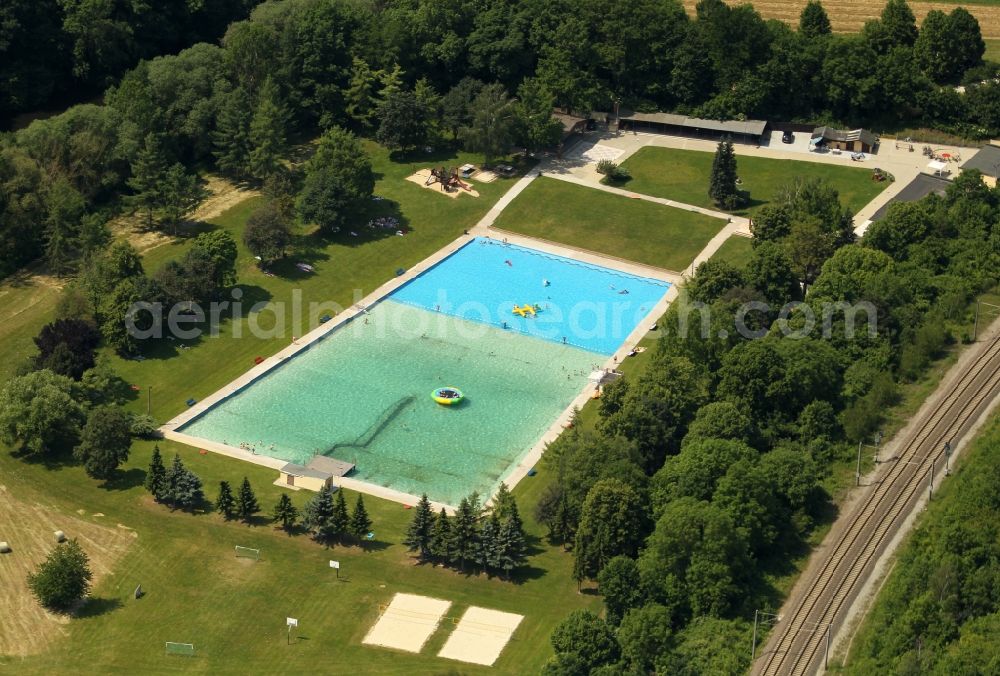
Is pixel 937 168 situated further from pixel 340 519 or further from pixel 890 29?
pixel 340 519

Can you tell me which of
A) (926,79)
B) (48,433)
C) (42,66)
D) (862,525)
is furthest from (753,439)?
(42,66)

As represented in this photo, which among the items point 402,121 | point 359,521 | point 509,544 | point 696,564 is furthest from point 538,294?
point 696,564

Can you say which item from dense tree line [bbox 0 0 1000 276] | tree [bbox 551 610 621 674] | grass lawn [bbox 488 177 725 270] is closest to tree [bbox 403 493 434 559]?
tree [bbox 551 610 621 674]

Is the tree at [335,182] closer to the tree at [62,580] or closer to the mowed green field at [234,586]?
the mowed green field at [234,586]

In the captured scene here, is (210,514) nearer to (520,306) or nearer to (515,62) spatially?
(520,306)

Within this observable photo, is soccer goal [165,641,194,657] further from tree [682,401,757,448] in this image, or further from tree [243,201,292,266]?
tree [243,201,292,266]

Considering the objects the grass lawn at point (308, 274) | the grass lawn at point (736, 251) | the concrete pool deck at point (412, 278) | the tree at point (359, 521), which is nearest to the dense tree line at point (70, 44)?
the grass lawn at point (308, 274)
